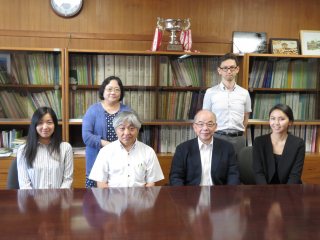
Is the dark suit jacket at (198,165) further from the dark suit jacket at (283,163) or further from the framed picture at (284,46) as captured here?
the framed picture at (284,46)

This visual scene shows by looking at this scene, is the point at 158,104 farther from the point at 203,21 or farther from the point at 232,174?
the point at 232,174

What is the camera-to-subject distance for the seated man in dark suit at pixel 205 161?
7.20 feet

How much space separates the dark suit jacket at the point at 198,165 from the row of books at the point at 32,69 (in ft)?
5.46

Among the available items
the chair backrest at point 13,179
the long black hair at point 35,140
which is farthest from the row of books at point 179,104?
the chair backrest at point 13,179

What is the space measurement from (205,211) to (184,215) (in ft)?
0.33

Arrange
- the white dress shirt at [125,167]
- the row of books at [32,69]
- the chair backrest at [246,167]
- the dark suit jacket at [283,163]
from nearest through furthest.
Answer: the white dress shirt at [125,167]
the dark suit jacket at [283,163]
the chair backrest at [246,167]
the row of books at [32,69]

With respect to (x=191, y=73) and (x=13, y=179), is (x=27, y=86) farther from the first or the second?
(x=191, y=73)

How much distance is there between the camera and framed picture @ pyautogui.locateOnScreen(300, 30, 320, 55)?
12.4 ft

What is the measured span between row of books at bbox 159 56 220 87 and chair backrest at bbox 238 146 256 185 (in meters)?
1.18

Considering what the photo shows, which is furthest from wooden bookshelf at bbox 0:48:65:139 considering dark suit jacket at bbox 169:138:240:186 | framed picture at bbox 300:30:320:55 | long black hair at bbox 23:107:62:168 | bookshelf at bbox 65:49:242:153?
framed picture at bbox 300:30:320:55

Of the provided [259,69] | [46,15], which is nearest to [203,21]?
[259,69]

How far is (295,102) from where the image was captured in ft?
12.4

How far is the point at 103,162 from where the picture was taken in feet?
6.88

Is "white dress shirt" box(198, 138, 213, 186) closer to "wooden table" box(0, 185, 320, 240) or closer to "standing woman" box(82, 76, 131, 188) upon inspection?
"wooden table" box(0, 185, 320, 240)
